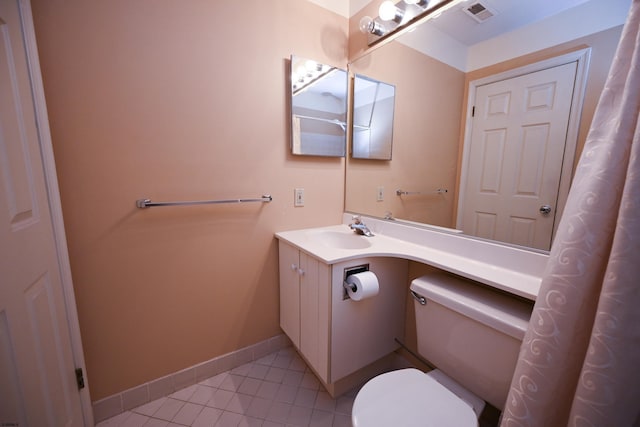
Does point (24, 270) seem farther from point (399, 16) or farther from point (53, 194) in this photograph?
point (399, 16)

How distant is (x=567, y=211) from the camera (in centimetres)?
54

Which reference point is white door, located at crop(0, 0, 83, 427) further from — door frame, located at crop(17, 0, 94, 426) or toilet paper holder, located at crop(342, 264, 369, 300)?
toilet paper holder, located at crop(342, 264, 369, 300)

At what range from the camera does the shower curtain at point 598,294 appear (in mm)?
431

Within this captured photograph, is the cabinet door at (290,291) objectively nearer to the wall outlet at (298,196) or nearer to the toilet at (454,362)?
the wall outlet at (298,196)

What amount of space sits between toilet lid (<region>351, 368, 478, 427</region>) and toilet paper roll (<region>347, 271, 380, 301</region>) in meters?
0.32

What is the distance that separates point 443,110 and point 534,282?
0.94 meters

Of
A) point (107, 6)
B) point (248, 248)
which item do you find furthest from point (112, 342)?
point (107, 6)

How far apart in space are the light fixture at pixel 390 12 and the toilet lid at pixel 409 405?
1.83m

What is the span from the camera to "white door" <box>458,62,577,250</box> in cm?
89

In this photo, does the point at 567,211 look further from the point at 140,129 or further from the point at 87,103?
the point at 87,103

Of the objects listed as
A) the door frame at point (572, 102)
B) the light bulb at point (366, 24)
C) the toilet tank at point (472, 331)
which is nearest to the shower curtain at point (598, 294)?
the toilet tank at point (472, 331)

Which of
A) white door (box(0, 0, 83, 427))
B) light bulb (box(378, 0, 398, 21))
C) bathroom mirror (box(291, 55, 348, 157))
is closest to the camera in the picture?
white door (box(0, 0, 83, 427))

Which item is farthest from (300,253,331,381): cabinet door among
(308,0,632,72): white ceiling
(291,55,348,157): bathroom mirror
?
(308,0,632,72): white ceiling

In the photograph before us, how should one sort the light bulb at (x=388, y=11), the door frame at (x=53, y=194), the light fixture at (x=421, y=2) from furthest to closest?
the light bulb at (x=388, y=11), the light fixture at (x=421, y=2), the door frame at (x=53, y=194)
